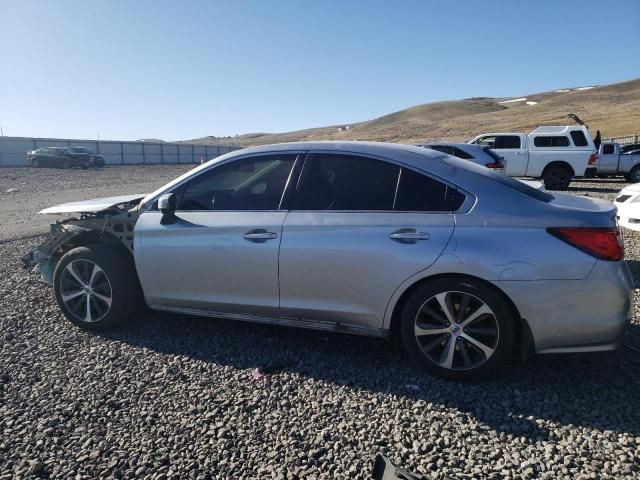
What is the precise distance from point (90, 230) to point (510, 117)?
79.0 m

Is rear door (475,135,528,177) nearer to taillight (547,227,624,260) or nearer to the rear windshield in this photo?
the rear windshield

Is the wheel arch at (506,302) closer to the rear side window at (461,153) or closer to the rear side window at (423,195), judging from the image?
the rear side window at (423,195)

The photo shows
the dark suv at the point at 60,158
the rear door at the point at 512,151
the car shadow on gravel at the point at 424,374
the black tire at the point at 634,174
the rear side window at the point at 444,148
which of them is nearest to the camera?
the car shadow on gravel at the point at 424,374

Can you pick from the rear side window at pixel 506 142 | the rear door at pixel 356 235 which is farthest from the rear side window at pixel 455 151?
the rear door at pixel 356 235

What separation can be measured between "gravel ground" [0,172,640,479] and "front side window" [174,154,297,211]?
3.78 ft

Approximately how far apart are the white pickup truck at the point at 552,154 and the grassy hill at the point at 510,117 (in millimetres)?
31864

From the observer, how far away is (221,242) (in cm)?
373

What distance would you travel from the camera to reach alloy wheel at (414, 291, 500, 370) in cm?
319

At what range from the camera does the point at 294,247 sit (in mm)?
3506

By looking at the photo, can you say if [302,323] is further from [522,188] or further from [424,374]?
[522,188]

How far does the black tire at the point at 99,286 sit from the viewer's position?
4.19m

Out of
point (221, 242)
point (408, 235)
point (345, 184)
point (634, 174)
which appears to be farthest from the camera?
point (634, 174)

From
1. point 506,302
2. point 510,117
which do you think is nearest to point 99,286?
point 506,302

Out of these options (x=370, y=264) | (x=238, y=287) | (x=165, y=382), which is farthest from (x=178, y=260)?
(x=370, y=264)
